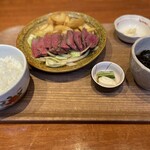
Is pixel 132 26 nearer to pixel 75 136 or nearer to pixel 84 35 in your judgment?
pixel 84 35

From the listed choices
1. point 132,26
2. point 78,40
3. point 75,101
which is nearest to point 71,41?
point 78,40

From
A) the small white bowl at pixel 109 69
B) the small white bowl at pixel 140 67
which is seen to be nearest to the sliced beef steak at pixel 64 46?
the small white bowl at pixel 109 69

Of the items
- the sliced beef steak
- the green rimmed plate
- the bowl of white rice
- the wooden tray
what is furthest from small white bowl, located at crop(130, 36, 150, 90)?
the bowl of white rice

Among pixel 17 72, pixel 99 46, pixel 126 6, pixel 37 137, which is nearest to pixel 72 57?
pixel 99 46

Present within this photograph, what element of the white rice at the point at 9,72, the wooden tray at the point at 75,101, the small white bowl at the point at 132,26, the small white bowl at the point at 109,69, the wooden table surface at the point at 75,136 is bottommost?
the wooden table surface at the point at 75,136

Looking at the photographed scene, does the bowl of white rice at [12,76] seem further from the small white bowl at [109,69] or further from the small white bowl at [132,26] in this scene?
the small white bowl at [132,26]

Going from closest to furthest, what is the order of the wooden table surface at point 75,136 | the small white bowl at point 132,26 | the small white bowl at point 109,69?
1. the wooden table surface at point 75,136
2. the small white bowl at point 109,69
3. the small white bowl at point 132,26
